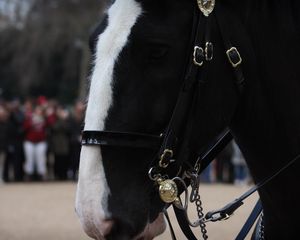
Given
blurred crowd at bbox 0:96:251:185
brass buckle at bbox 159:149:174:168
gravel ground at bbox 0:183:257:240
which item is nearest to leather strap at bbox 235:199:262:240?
brass buckle at bbox 159:149:174:168

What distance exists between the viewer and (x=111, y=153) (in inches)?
94.0

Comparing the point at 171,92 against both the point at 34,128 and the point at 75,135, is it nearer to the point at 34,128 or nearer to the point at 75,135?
the point at 34,128

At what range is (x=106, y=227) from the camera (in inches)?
90.2

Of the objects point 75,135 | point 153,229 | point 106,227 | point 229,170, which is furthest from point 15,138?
point 106,227

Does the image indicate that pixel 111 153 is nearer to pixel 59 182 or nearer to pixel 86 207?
pixel 86 207

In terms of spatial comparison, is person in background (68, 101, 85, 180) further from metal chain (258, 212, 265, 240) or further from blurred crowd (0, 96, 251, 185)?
metal chain (258, 212, 265, 240)

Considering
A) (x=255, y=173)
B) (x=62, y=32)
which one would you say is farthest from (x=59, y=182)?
(x=62, y=32)

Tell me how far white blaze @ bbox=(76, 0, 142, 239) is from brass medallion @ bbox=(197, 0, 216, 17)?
24 centimetres

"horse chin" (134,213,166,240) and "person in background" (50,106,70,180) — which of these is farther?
"person in background" (50,106,70,180)

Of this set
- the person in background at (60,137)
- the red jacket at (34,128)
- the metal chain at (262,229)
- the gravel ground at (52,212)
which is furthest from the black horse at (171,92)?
the person in background at (60,137)

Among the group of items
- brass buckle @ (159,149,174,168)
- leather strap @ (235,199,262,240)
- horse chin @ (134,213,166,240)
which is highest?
brass buckle @ (159,149,174,168)

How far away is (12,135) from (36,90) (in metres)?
23.9

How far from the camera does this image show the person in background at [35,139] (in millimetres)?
16484

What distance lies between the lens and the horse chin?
2.41 meters
